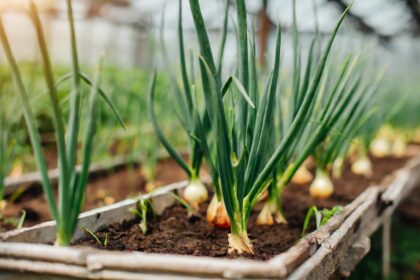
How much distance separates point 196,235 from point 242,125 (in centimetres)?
34

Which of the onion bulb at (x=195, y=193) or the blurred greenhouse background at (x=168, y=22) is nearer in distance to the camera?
the onion bulb at (x=195, y=193)

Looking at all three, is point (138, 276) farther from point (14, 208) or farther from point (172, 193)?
point (14, 208)

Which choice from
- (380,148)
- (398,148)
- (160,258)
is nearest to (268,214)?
(160,258)

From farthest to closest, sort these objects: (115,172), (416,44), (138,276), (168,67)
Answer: (416,44) → (115,172) → (168,67) → (138,276)

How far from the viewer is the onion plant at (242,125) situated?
950 mm

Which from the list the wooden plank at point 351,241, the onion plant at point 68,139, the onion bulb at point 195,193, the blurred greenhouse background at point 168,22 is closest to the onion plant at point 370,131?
the wooden plank at point 351,241

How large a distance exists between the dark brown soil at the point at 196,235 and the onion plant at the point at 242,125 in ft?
0.22

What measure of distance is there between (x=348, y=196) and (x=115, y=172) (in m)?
1.06

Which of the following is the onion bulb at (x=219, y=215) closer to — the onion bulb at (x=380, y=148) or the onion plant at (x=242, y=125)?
the onion plant at (x=242, y=125)

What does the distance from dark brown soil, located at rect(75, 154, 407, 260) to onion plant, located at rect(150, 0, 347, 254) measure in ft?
0.22

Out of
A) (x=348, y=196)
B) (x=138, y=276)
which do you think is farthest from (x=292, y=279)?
(x=348, y=196)

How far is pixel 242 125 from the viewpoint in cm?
105

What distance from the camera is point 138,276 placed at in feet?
2.53

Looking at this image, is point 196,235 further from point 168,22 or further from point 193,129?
point 168,22
